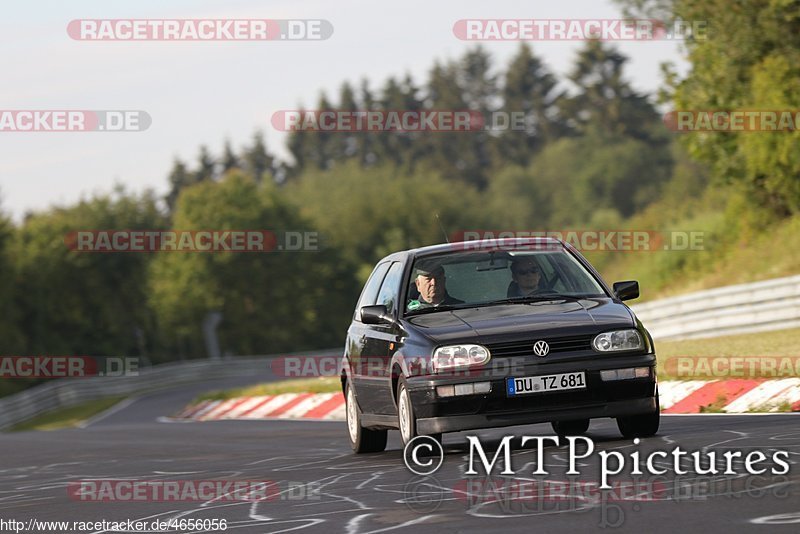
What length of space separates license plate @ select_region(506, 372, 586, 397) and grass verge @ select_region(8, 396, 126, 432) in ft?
108

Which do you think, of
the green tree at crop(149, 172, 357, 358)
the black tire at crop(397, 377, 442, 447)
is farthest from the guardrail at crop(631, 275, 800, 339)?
the green tree at crop(149, 172, 357, 358)

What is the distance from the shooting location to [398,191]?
365 feet

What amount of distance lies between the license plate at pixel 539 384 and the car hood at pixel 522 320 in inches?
11.5

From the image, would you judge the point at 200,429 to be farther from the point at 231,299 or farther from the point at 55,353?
the point at 231,299

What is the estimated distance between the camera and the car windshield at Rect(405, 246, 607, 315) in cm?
1215

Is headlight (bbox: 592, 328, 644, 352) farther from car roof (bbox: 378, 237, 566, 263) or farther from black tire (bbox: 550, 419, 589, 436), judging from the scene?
black tire (bbox: 550, 419, 589, 436)

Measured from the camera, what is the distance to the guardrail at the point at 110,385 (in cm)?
4685

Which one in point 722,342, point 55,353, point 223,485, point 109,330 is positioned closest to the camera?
point 223,485

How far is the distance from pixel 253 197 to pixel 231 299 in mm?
8170

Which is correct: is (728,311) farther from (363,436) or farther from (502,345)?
(502,345)

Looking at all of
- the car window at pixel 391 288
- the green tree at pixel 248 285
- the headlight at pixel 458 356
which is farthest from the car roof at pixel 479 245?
the green tree at pixel 248 285

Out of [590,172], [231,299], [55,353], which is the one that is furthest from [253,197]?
[590,172]

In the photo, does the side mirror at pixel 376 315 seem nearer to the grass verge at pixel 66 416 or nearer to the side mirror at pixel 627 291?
the side mirror at pixel 627 291

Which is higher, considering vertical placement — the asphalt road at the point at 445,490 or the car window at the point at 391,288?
the car window at the point at 391,288
